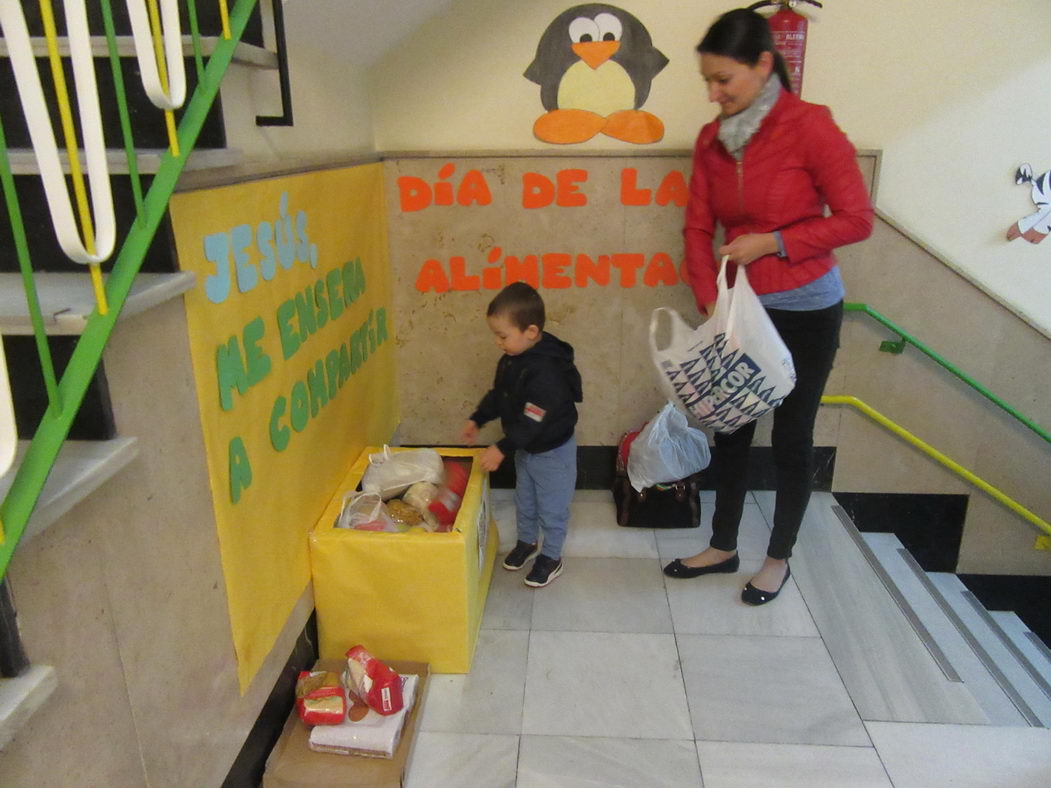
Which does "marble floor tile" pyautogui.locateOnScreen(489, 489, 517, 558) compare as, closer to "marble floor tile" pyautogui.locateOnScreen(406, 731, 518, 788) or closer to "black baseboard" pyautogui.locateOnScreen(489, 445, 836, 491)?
"black baseboard" pyautogui.locateOnScreen(489, 445, 836, 491)

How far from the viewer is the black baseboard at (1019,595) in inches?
135

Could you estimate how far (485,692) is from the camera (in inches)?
84.0

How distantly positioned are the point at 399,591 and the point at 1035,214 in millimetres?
2657

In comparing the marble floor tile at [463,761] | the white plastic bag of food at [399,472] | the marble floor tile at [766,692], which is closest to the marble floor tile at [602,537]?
the marble floor tile at [766,692]

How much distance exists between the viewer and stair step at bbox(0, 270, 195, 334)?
1047 mm

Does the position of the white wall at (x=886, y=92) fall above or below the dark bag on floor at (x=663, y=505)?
above

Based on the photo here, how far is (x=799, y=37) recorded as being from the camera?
2746 mm

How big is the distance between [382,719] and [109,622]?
0.86 meters

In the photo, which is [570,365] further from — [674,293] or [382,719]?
[382,719]

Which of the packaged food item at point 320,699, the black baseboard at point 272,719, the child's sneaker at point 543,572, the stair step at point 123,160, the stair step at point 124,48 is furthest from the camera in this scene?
the child's sneaker at point 543,572

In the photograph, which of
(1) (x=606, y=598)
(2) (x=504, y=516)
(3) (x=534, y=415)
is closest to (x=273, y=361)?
(3) (x=534, y=415)

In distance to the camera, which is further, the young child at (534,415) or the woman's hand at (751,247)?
the young child at (534,415)

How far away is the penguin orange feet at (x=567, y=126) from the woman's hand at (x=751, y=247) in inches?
38.7

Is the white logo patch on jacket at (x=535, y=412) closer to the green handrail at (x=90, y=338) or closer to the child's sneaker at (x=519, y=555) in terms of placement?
the child's sneaker at (x=519, y=555)
